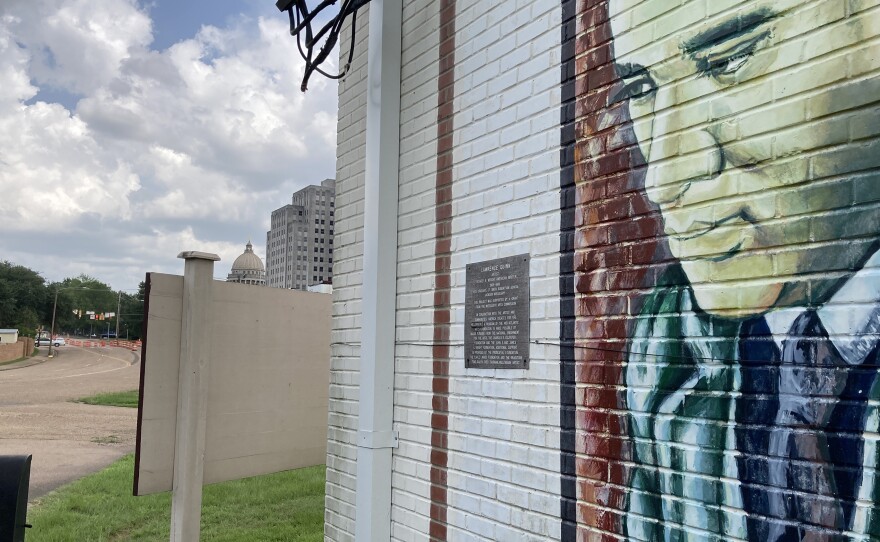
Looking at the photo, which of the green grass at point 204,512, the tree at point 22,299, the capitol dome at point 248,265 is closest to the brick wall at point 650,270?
the green grass at point 204,512

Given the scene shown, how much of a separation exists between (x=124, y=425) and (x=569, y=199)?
14.6 meters

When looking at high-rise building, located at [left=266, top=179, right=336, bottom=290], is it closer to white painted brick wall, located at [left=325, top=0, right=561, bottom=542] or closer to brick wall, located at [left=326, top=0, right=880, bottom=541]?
white painted brick wall, located at [left=325, top=0, right=561, bottom=542]

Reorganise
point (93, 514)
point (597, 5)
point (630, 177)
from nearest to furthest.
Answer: point (630, 177) → point (597, 5) → point (93, 514)

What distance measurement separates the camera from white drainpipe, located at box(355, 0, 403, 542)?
11.0 feet

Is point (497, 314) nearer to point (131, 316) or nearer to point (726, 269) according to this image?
point (726, 269)

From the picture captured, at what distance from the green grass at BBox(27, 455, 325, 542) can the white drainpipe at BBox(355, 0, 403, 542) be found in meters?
3.15

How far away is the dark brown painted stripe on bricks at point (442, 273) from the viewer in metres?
3.10

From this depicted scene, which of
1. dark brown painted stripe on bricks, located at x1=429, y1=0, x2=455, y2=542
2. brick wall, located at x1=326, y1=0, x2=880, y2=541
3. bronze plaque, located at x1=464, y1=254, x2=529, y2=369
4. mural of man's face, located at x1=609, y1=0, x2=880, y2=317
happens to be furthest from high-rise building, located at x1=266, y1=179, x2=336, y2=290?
mural of man's face, located at x1=609, y1=0, x2=880, y2=317

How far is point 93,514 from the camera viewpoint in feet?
22.7

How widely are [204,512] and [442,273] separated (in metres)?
5.34

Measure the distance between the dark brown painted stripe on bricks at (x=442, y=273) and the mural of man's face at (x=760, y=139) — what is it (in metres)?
1.15

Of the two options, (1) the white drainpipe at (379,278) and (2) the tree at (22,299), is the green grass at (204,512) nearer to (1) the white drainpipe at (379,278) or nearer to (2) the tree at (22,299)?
(1) the white drainpipe at (379,278)

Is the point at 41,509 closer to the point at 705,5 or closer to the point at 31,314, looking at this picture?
the point at 705,5

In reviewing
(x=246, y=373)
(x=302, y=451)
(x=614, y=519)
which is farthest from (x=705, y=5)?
(x=302, y=451)
